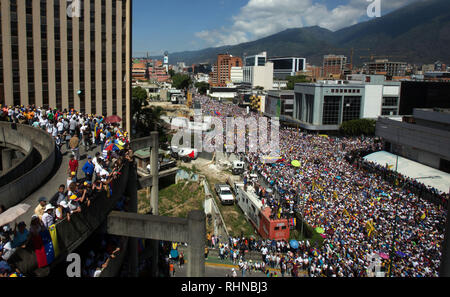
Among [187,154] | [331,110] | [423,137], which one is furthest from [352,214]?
[331,110]

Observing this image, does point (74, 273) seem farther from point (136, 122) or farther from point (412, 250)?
point (136, 122)

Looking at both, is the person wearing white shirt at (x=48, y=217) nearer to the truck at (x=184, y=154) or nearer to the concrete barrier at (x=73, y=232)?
the concrete barrier at (x=73, y=232)

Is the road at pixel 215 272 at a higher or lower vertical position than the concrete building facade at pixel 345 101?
lower

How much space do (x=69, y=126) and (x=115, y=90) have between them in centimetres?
2102

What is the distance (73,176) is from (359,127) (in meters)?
57.6

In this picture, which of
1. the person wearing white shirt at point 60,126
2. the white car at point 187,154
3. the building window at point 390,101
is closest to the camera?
the person wearing white shirt at point 60,126

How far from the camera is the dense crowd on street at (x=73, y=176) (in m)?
7.29

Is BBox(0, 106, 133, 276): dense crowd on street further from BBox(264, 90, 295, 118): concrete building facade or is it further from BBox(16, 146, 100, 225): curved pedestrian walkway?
BBox(264, 90, 295, 118): concrete building facade

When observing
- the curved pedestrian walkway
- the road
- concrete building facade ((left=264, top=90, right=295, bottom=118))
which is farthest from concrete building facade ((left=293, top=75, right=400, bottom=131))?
the curved pedestrian walkway

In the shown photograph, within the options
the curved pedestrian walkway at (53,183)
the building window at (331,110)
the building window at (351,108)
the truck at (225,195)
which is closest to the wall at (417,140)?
the building window at (331,110)

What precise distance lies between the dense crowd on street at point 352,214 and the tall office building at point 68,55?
17.8m
